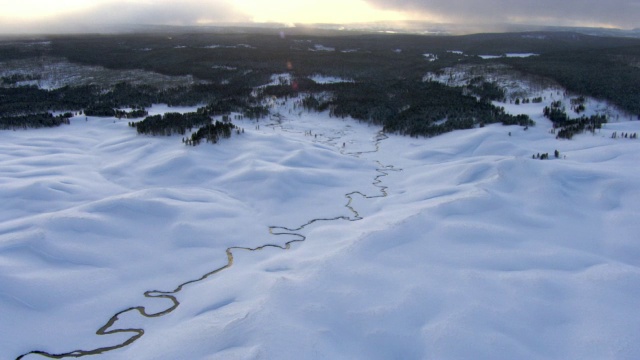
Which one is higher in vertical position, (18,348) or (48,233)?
(48,233)

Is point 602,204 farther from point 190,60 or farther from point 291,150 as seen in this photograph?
point 190,60

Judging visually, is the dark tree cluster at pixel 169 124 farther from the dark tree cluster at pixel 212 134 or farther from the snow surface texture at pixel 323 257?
the snow surface texture at pixel 323 257

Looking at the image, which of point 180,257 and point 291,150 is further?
point 291,150

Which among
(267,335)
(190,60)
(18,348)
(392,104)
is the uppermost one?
(190,60)

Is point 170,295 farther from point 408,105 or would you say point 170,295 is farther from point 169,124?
point 408,105

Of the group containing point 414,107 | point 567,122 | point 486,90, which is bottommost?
point 567,122

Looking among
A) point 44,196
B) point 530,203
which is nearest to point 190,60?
point 44,196

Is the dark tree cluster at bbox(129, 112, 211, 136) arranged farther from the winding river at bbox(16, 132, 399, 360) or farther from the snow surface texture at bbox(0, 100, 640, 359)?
the winding river at bbox(16, 132, 399, 360)

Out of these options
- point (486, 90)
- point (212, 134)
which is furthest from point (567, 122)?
point (212, 134)

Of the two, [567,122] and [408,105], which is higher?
[408,105]
